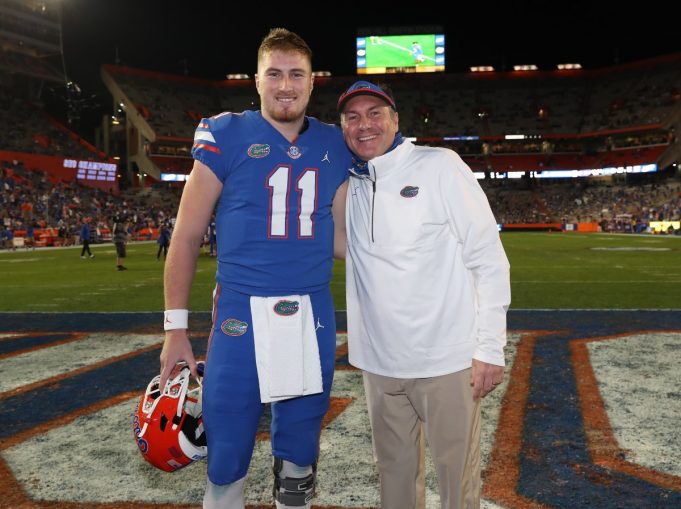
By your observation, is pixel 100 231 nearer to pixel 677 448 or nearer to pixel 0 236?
pixel 0 236

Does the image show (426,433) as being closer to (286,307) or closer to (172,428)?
(286,307)

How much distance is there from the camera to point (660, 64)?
60000mm

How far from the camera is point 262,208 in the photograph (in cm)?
233

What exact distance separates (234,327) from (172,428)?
0.48 metres

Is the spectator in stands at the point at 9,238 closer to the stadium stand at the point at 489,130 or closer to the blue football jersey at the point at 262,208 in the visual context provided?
the stadium stand at the point at 489,130

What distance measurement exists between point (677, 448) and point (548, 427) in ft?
2.44

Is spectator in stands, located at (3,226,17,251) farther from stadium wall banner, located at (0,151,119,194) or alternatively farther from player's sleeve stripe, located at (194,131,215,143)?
player's sleeve stripe, located at (194,131,215,143)

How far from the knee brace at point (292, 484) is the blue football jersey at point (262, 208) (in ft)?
2.42

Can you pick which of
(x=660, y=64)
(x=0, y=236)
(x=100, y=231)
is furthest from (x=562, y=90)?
(x=0, y=236)

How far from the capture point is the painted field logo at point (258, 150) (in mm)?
2336

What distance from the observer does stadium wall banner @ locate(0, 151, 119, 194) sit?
1614 inches

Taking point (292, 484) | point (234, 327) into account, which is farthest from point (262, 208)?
point (292, 484)

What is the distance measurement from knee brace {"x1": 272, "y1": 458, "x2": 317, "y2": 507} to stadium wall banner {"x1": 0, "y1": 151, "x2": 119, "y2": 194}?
43918 mm

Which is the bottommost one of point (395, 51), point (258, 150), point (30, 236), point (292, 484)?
point (292, 484)
